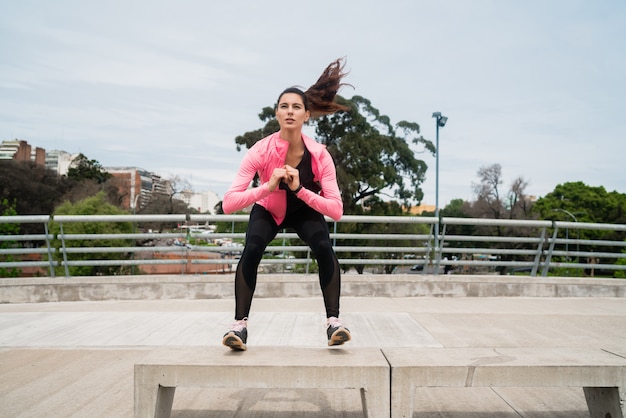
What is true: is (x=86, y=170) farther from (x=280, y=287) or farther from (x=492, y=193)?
(x=280, y=287)

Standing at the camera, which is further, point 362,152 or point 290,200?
point 362,152

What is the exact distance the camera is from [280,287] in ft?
30.1

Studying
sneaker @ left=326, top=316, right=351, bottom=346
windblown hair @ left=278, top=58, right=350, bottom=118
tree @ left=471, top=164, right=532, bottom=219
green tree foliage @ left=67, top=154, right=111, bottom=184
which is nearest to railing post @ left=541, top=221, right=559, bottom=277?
windblown hair @ left=278, top=58, right=350, bottom=118

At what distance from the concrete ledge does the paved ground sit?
24 cm

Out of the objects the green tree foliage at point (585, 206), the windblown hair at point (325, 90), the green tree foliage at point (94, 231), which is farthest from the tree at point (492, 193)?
the windblown hair at point (325, 90)

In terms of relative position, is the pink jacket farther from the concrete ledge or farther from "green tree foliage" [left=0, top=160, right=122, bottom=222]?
"green tree foliage" [left=0, top=160, right=122, bottom=222]

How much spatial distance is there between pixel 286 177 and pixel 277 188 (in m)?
0.21

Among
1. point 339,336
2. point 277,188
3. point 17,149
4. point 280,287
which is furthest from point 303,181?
point 17,149

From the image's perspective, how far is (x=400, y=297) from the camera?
936 centimetres

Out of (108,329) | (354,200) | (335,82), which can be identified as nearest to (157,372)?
(335,82)

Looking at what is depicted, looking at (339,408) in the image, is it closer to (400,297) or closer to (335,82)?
(335,82)

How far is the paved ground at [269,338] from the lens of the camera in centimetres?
359

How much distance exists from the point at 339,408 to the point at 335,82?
2.34 metres

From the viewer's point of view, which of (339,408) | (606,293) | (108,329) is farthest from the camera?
(606,293)
